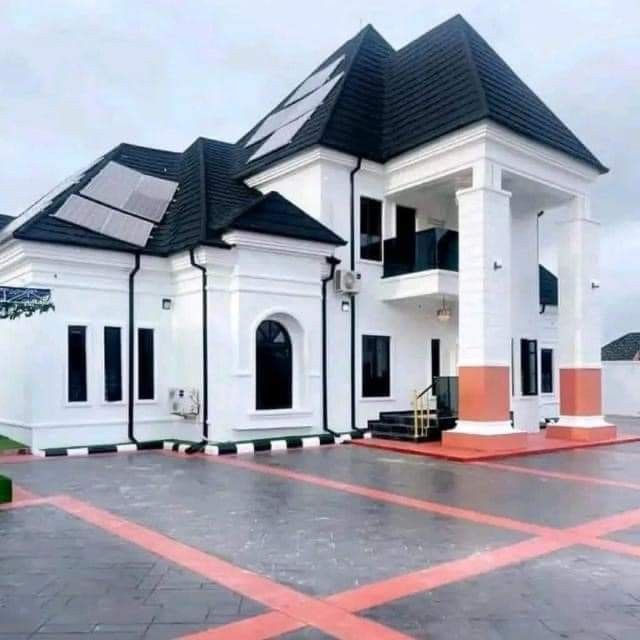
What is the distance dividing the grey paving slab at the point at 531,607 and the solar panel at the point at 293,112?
1306 cm

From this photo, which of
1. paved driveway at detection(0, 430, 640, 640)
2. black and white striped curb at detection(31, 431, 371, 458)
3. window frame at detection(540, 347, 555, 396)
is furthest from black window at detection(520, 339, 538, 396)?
paved driveway at detection(0, 430, 640, 640)

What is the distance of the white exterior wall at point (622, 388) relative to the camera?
23.1 m

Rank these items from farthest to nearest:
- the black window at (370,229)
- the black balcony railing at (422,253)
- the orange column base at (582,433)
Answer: the black window at (370,229) → the orange column base at (582,433) → the black balcony railing at (422,253)

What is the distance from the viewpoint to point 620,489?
873 cm

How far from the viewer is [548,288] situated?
2069cm

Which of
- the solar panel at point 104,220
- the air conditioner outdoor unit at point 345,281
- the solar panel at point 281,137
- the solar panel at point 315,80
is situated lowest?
the air conditioner outdoor unit at point 345,281

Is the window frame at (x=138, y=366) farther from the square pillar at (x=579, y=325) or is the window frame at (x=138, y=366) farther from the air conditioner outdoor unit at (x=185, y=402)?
the square pillar at (x=579, y=325)

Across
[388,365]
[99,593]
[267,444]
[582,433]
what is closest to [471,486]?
[267,444]

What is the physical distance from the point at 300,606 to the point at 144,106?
18.3m

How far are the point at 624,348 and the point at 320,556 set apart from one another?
29080 mm

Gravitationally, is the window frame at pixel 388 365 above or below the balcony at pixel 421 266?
below

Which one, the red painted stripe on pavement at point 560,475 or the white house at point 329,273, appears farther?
the white house at point 329,273

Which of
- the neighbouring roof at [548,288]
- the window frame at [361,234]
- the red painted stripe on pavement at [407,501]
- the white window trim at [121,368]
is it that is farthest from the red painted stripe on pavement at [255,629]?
the neighbouring roof at [548,288]

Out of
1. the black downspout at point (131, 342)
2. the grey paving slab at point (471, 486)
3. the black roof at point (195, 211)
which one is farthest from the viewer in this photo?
the black downspout at point (131, 342)
